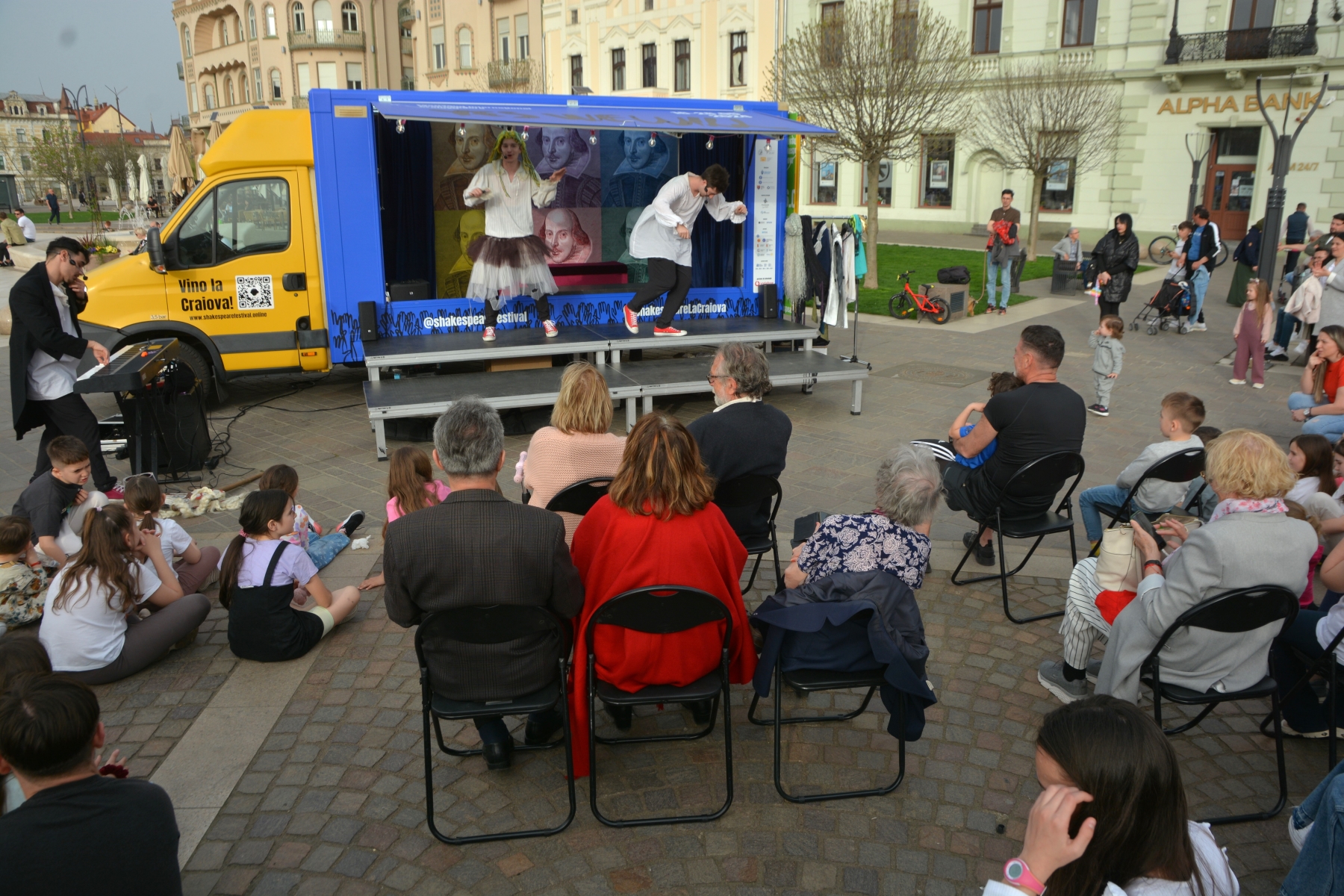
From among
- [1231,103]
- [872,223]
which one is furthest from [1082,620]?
[1231,103]

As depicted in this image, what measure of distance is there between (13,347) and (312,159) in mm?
3461

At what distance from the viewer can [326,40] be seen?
58.9 metres

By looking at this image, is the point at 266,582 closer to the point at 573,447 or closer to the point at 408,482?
the point at 408,482

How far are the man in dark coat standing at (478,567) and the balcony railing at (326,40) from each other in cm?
6368

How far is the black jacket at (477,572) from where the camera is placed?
2988 mm

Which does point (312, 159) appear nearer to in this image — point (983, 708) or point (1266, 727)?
point (983, 708)

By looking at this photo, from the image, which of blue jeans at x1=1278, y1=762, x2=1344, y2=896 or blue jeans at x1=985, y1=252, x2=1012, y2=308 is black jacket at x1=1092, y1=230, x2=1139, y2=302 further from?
blue jeans at x1=1278, y1=762, x2=1344, y2=896

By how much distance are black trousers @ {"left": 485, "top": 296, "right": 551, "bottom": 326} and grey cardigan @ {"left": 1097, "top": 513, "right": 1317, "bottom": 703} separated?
6.83 m

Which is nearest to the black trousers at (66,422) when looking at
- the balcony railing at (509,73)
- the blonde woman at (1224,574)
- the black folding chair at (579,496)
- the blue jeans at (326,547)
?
the blue jeans at (326,547)

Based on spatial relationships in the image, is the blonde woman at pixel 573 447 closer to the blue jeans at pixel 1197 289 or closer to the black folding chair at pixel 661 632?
the black folding chair at pixel 661 632

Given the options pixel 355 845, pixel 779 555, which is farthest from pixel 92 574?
pixel 779 555

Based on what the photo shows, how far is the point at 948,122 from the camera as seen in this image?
93.2ft

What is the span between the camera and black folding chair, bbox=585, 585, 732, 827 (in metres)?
2.97

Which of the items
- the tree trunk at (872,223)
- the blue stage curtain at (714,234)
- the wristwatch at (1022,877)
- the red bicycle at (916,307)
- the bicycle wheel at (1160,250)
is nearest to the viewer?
the wristwatch at (1022,877)
